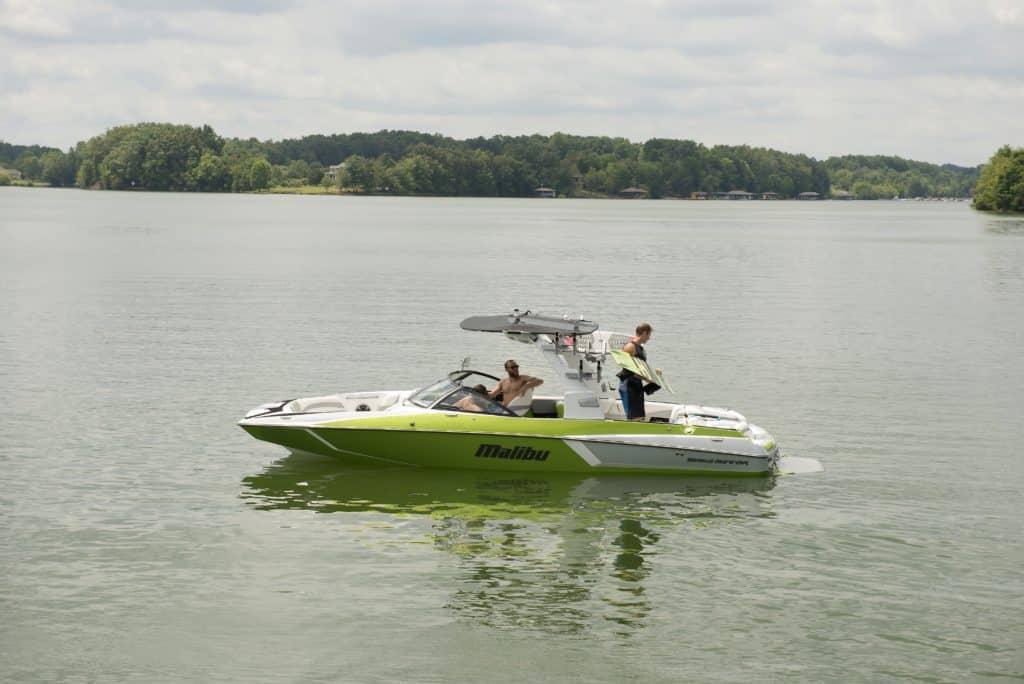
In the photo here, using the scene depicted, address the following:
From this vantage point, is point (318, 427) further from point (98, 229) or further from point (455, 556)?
point (98, 229)

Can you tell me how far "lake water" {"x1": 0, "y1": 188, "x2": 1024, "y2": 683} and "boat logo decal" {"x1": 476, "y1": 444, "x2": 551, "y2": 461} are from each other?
379 millimetres

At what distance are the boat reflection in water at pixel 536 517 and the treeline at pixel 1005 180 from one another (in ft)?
526

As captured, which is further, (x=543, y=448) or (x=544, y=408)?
(x=544, y=408)

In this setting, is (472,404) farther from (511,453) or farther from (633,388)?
(633,388)

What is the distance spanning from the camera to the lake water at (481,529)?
14250mm

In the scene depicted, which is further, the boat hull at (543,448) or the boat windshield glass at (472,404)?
the boat windshield glass at (472,404)

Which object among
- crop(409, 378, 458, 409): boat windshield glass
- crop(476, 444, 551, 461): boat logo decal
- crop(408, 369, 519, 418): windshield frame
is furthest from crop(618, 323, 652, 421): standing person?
crop(409, 378, 458, 409): boat windshield glass

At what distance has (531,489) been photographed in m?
21.5

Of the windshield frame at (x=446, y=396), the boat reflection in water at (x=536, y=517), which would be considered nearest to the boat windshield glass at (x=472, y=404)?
→ the windshield frame at (x=446, y=396)

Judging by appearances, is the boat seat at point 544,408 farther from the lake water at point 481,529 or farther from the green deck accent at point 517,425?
the lake water at point 481,529

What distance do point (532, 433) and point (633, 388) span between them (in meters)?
1.94

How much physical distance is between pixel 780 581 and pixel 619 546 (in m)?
2.55

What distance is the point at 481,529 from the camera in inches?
748

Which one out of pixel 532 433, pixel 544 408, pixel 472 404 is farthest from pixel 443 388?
pixel 544 408
